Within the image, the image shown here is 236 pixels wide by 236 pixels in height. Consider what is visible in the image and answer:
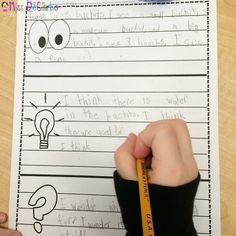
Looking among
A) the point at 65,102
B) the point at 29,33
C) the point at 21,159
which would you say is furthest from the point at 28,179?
the point at 29,33

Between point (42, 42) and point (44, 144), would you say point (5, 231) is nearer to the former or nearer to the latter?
point (44, 144)

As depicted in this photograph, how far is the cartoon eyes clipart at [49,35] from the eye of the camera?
59cm

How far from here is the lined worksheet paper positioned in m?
0.55

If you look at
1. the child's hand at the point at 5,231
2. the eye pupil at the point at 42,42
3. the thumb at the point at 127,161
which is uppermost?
the eye pupil at the point at 42,42

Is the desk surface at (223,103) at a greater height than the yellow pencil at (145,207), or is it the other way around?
the desk surface at (223,103)

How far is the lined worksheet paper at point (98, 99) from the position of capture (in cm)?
55

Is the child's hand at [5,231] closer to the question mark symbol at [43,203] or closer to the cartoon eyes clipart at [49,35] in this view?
the question mark symbol at [43,203]

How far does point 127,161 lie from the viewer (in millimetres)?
439

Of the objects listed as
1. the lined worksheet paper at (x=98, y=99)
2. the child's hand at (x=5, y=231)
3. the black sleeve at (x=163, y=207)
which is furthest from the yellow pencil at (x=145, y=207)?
the child's hand at (x=5, y=231)

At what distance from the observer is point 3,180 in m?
0.58

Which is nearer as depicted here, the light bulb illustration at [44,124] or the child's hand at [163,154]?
the child's hand at [163,154]

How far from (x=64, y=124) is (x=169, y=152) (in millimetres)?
232

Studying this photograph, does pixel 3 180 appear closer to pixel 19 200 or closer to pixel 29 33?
pixel 19 200

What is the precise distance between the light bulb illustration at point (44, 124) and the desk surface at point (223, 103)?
0.17 ft
